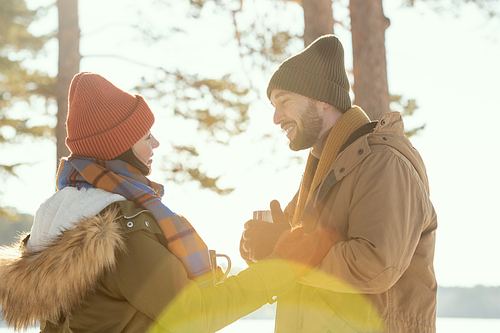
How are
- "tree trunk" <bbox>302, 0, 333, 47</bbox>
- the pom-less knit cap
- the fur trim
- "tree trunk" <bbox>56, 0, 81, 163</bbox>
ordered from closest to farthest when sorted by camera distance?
the fur trim → the pom-less knit cap → "tree trunk" <bbox>302, 0, 333, 47</bbox> → "tree trunk" <bbox>56, 0, 81, 163</bbox>

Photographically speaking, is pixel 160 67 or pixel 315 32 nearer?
pixel 315 32

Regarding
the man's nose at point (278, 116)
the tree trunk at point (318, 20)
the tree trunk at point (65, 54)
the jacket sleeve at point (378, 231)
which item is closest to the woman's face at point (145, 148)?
the man's nose at point (278, 116)

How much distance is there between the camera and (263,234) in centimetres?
233

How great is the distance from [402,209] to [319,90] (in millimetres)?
987

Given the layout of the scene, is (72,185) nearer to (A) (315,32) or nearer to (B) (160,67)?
(A) (315,32)

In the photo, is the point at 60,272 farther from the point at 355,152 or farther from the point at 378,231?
the point at 355,152

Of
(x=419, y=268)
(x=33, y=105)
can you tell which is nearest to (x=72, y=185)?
(x=419, y=268)

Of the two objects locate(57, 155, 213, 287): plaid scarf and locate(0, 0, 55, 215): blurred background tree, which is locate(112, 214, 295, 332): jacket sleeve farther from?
locate(0, 0, 55, 215): blurred background tree

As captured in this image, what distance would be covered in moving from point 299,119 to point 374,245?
1026 mm

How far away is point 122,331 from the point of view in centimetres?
181

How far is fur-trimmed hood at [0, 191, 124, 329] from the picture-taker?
5.65ft

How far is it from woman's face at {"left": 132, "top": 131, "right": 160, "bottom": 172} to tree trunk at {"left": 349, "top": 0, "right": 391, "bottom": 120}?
10.4 ft

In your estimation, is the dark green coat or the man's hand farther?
the man's hand

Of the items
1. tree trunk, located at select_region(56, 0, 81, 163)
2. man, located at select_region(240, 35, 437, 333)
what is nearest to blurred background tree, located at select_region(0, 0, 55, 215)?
tree trunk, located at select_region(56, 0, 81, 163)
